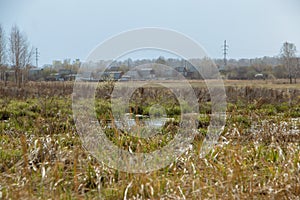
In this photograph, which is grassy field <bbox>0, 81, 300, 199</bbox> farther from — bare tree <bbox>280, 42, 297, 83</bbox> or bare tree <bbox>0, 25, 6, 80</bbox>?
bare tree <bbox>280, 42, 297, 83</bbox>

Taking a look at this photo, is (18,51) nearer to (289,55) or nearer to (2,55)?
(2,55)

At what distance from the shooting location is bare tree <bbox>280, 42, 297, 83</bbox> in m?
26.2

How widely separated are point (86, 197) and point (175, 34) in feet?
6.68

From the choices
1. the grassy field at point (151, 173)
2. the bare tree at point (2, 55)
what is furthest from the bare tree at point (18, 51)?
the grassy field at point (151, 173)

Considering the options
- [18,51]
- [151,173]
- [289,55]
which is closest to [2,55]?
[18,51]

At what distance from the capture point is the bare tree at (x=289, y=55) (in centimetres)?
2625

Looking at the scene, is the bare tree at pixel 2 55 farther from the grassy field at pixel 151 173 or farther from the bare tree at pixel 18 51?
the grassy field at pixel 151 173

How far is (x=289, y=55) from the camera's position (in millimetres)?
28578

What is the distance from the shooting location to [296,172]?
9.63 feet

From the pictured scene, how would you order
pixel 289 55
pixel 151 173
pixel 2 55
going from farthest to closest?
pixel 289 55 < pixel 2 55 < pixel 151 173

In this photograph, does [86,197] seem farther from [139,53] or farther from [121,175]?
[139,53]

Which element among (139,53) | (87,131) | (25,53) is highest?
(25,53)

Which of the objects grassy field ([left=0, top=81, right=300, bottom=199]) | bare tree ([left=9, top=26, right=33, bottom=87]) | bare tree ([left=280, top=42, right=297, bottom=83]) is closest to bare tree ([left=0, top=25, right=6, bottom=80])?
bare tree ([left=9, top=26, right=33, bottom=87])

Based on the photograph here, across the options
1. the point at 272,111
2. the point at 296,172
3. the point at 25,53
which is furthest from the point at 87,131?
the point at 25,53
